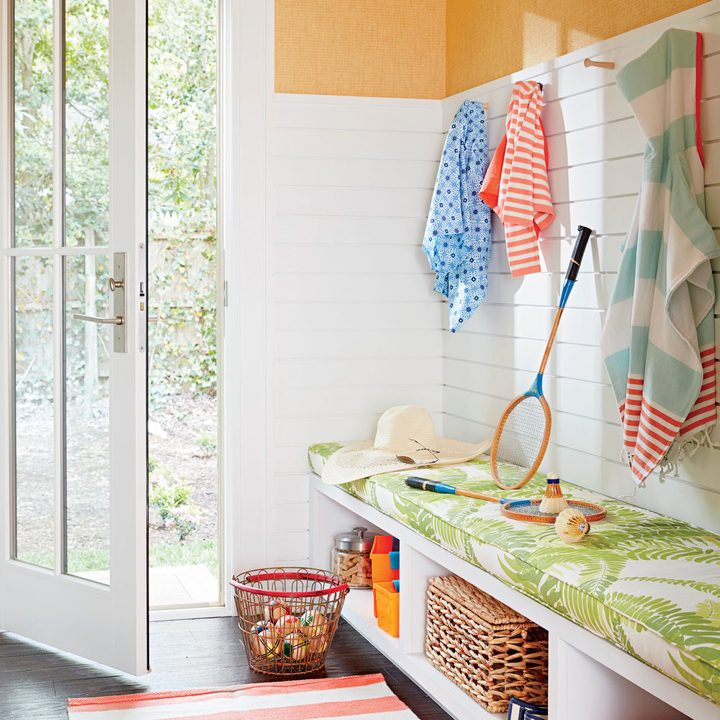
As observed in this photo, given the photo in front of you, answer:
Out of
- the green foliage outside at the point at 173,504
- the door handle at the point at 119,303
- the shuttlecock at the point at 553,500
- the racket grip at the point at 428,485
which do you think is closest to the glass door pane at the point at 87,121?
the door handle at the point at 119,303

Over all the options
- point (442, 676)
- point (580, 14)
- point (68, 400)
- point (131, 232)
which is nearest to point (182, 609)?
point (68, 400)

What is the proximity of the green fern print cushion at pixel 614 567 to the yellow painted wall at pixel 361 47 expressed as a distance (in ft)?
4.68

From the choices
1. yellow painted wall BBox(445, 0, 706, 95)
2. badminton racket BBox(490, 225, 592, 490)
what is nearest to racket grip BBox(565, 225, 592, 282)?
badminton racket BBox(490, 225, 592, 490)

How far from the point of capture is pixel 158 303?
4.46m

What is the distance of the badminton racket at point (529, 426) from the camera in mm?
2219

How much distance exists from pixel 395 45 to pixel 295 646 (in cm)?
197

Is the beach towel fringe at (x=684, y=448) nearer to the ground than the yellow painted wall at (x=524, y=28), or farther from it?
nearer to the ground

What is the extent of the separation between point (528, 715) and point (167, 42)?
3674 mm

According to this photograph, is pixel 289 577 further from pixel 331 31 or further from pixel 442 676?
pixel 331 31

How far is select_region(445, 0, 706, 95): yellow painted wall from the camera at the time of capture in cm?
213

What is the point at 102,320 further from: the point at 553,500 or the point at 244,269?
the point at 553,500

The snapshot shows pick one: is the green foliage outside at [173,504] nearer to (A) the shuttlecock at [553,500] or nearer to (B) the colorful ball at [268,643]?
(B) the colorful ball at [268,643]

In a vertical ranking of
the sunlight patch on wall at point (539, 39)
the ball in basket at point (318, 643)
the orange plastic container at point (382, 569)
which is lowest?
the ball in basket at point (318, 643)

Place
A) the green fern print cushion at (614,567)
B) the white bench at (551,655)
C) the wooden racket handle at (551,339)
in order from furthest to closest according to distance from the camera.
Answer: the wooden racket handle at (551,339), the white bench at (551,655), the green fern print cushion at (614,567)
